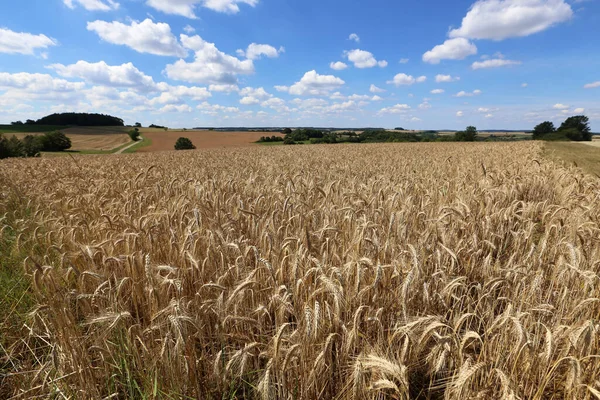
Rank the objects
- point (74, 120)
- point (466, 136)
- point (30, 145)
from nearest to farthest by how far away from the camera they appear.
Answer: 1. point (30, 145)
2. point (466, 136)
3. point (74, 120)

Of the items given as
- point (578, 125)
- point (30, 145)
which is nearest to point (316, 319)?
point (30, 145)

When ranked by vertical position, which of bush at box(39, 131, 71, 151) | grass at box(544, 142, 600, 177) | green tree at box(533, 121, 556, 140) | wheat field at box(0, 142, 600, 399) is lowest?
wheat field at box(0, 142, 600, 399)

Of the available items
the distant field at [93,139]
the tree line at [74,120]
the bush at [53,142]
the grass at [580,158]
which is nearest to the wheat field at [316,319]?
the grass at [580,158]

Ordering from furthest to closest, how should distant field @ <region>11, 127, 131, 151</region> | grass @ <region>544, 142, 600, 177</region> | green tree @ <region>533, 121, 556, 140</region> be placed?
green tree @ <region>533, 121, 556, 140</region> → distant field @ <region>11, 127, 131, 151</region> → grass @ <region>544, 142, 600, 177</region>

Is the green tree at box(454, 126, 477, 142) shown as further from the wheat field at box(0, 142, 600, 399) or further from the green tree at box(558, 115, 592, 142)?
the wheat field at box(0, 142, 600, 399)

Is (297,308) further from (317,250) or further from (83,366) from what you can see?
(83,366)

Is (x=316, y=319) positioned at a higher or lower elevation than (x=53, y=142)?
lower

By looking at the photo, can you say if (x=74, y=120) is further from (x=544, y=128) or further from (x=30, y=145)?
(x=544, y=128)

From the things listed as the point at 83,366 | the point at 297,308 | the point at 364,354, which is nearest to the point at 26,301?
the point at 83,366

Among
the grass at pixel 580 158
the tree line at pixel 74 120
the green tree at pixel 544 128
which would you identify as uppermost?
the tree line at pixel 74 120

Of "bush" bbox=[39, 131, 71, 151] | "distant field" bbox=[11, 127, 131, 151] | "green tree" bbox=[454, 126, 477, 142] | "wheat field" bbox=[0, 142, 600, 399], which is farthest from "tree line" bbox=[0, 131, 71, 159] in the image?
"green tree" bbox=[454, 126, 477, 142]

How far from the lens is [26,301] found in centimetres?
304

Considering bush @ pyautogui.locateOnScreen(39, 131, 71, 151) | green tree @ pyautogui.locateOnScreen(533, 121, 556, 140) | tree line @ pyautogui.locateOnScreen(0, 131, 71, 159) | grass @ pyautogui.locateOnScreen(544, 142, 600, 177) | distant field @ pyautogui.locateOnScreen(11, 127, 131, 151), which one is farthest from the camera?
green tree @ pyautogui.locateOnScreen(533, 121, 556, 140)

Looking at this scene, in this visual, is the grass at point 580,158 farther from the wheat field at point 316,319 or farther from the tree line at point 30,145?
the tree line at point 30,145
